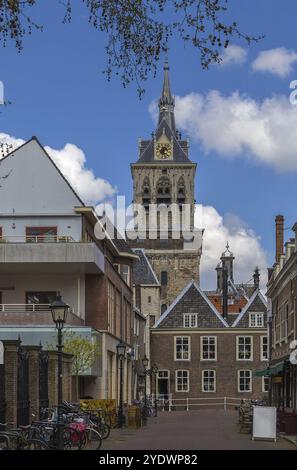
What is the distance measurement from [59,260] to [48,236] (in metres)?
1.74

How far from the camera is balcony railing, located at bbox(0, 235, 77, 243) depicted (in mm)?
41781

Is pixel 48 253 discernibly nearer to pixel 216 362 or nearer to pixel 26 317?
pixel 26 317

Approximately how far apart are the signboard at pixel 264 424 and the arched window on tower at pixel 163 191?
90.3 metres

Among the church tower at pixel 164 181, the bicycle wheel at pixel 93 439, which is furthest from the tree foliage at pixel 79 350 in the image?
the church tower at pixel 164 181

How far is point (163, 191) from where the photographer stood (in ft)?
390

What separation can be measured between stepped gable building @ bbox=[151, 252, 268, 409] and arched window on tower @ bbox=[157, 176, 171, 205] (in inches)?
1763

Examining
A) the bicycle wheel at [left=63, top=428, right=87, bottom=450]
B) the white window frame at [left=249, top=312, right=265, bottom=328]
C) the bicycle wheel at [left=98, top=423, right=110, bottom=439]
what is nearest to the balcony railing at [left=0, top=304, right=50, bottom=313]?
the bicycle wheel at [left=98, top=423, right=110, bottom=439]

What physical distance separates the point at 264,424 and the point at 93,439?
6.60m

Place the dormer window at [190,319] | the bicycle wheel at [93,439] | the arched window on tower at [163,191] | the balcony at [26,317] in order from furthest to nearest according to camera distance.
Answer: the arched window on tower at [163,191] → the dormer window at [190,319] → the balcony at [26,317] → the bicycle wheel at [93,439]

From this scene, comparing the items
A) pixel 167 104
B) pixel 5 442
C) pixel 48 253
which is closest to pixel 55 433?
pixel 5 442

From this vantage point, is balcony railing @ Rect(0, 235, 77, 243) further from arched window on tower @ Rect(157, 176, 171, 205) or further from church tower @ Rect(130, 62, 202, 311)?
arched window on tower @ Rect(157, 176, 171, 205)

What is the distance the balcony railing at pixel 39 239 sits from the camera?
137 feet

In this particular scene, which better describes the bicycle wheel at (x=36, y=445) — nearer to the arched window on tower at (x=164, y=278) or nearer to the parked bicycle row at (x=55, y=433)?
the parked bicycle row at (x=55, y=433)
